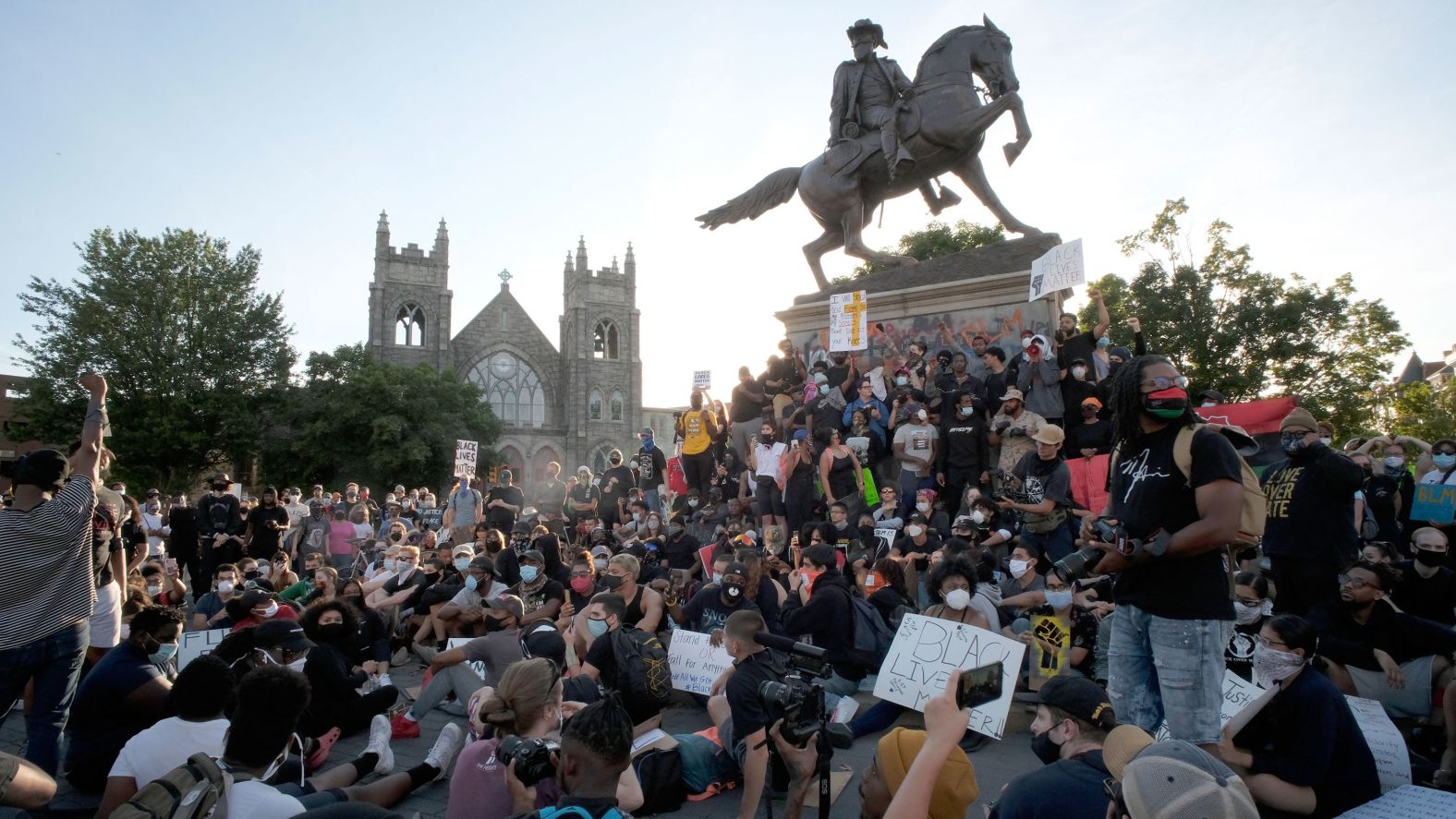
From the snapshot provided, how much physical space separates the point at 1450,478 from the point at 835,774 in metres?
7.73

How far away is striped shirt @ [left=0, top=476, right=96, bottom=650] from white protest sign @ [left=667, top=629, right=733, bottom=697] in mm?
3947

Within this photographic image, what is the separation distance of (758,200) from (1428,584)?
11124mm

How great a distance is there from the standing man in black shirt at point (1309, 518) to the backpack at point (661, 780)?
13.5 ft

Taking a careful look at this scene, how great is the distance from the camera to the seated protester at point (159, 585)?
9499 millimetres

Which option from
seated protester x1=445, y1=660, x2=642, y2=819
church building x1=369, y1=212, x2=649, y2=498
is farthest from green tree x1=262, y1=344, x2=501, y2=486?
seated protester x1=445, y1=660, x2=642, y2=819

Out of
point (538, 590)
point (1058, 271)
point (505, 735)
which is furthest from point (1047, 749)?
point (1058, 271)

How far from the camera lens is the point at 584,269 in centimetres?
7356

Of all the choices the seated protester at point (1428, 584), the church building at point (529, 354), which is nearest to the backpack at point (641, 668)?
the seated protester at point (1428, 584)

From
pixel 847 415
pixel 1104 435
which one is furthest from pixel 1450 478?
pixel 847 415

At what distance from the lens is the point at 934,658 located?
564cm

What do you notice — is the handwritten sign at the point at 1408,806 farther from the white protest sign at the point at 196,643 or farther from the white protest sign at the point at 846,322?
the white protest sign at the point at 846,322

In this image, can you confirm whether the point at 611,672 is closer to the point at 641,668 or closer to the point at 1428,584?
the point at 641,668

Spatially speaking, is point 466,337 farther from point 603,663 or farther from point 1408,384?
point 603,663

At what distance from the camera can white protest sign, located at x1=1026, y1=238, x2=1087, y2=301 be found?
10906 mm
